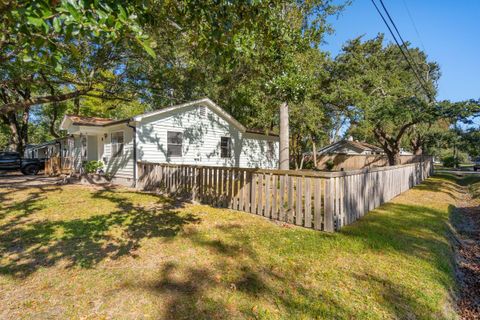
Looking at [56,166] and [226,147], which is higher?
[226,147]

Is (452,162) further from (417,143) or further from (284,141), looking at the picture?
(284,141)

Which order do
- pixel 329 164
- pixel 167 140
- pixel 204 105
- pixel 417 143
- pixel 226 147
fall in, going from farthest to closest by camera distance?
1. pixel 329 164
2. pixel 417 143
3. pixel 226 147
4. pixel 204 105
5. pixel 167 140

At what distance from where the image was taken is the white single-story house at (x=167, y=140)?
1234cm

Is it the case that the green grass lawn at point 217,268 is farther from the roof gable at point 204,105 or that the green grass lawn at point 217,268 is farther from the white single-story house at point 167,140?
the roof gable at point 204,105

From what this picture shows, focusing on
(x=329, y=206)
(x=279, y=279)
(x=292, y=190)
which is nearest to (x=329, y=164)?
(x=292, y=190)

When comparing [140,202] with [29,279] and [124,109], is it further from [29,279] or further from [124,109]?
[124,109]

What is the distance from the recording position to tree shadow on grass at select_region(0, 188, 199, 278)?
4.16 m

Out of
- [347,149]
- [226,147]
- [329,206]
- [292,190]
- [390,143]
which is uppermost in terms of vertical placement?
[347,149]

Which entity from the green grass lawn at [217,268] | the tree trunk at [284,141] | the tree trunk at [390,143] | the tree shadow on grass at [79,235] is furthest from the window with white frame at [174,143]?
the tree trunk at [390,143]

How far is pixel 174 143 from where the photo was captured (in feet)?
44.3

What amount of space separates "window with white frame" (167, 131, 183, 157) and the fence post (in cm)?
949

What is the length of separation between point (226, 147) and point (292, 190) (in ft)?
34.2

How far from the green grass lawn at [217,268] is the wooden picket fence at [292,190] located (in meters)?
0.39

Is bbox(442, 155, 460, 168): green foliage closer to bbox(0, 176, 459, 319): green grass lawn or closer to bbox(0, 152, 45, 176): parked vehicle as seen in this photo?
bbox(0, 176, 459, 319): green grass lawn
